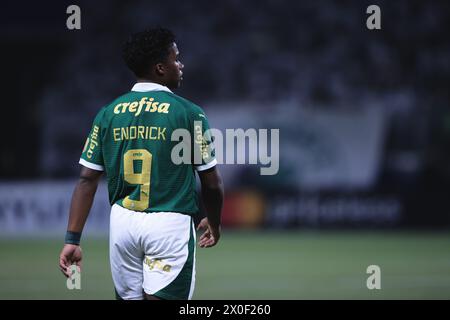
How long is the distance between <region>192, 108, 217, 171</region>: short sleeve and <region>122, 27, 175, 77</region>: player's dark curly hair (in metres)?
0.40

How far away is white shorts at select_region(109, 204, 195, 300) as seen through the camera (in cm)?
520

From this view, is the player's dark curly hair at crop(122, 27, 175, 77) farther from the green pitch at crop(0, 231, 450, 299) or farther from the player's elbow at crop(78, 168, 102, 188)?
the green pitch at crop(0, 231, 450, 299)

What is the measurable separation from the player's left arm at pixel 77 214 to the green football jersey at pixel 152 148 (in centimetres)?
14

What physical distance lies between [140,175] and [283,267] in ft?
26.8

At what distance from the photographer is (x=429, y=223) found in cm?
1939

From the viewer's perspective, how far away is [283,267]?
13211 mm

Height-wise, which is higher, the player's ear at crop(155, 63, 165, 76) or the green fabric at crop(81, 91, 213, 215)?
the player's ear at crop(155, 63, 165, 76)

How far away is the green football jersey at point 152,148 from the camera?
521cm

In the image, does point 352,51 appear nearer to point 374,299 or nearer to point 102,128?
point 374,299

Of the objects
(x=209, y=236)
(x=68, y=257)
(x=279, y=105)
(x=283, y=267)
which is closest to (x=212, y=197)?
(x=209, y=236)

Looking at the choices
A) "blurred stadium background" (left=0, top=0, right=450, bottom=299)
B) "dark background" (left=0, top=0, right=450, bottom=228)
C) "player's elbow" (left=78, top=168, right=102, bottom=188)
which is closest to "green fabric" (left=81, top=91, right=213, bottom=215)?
"player's elbow" (left=78, top=168, right=102, bottom=188)

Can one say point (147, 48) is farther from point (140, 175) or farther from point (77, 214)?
point (77, 214)

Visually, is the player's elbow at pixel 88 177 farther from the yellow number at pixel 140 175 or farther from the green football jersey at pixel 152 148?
the yellow number at pixel 140 175
